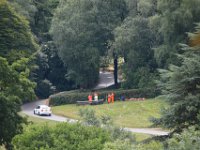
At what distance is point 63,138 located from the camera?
1777cm

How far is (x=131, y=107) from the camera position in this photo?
47469 millimetres

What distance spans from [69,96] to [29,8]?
12468mm

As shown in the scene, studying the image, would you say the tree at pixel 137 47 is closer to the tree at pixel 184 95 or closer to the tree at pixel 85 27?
the tree at pixel 85 27

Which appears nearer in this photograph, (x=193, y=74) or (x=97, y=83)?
(x=193, y=74)

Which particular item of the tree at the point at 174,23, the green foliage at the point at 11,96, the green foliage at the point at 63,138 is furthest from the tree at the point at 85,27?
the green foliage at the point at 63,138

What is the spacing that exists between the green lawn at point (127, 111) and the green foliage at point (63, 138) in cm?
2223

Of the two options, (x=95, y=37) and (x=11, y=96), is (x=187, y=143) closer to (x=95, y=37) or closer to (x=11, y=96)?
(x=11, y=96)

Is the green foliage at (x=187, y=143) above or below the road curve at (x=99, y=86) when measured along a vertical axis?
above

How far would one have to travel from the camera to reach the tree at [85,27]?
2162 inches

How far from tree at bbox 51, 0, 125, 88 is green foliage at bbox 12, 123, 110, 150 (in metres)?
36.7

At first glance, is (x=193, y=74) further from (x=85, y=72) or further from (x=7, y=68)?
(x=85, y=72)

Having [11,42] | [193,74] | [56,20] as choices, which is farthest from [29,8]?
[193,74]

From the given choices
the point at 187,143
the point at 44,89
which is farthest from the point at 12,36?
the point at 44,89

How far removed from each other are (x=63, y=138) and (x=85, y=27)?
125 ft
